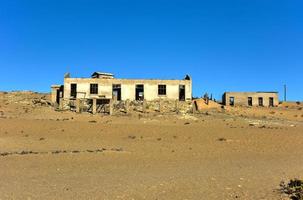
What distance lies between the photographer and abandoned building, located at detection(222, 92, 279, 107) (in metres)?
64.8

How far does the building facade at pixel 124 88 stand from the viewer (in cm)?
5284

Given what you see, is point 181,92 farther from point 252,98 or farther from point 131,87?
point 252,98

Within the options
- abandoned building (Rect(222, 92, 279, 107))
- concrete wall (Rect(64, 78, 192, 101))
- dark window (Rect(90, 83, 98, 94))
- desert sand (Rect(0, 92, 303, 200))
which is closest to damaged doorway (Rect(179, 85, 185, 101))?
concrete wall (Rect(64, 78, 192, 101))

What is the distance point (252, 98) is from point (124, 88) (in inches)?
891

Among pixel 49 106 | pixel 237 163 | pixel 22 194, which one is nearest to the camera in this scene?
pixel 22 194

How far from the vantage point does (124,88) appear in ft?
176

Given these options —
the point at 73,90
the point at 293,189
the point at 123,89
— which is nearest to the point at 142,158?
the point at 293,189

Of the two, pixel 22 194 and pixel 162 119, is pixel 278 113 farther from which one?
pixel 22 194

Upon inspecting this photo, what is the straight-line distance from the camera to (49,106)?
52094 mm

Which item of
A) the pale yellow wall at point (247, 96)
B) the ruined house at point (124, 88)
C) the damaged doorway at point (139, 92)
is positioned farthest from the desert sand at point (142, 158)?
the pale yellow wall at point (247, 96)

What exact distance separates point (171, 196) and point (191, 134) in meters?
21.6

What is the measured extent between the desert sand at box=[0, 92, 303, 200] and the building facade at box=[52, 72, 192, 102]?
8.31m

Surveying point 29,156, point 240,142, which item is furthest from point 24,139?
point 240,142

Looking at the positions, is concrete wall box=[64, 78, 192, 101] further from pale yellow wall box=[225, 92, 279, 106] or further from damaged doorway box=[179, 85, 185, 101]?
pale yellow wall box=[225, 92, 279, 106]
